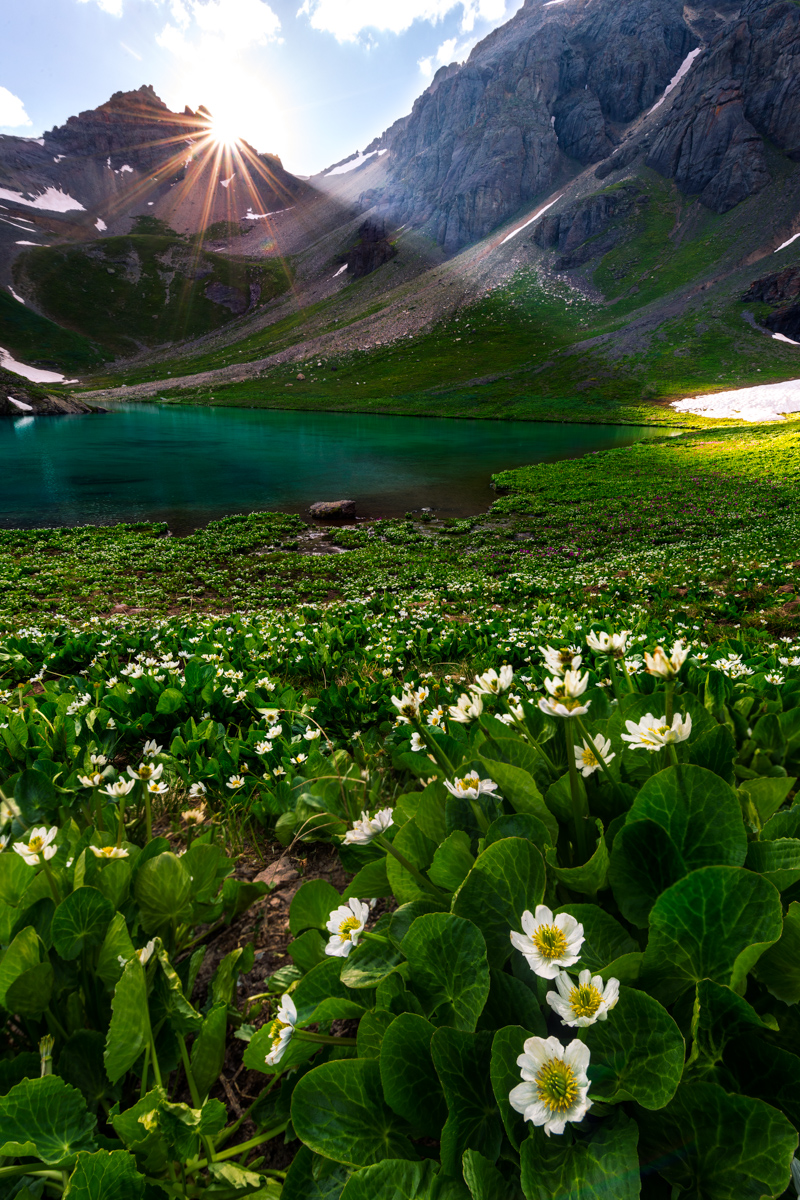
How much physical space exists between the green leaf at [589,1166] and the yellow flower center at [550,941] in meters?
0.27

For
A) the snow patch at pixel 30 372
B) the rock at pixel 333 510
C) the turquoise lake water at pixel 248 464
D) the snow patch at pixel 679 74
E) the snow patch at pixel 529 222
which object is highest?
the snow patch at pixel 679 74

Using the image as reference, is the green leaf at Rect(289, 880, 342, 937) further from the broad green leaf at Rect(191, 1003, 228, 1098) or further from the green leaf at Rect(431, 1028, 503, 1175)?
the green leaf at Rect(431, 1028, 503, 1175)

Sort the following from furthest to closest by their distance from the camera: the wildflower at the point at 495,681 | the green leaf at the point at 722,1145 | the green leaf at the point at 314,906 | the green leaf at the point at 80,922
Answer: the wildflower at the point at 495,681, the green leaf at the point at 314,906, the green leaf at the point at 80,922, the green leaf at the point at 722,1145

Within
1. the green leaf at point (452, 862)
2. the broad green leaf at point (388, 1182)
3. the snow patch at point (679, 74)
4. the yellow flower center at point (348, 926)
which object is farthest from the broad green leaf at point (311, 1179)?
the snow patch at point (679, 74)

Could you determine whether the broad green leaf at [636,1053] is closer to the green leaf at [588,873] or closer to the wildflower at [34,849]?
the green leaf at [588,873]

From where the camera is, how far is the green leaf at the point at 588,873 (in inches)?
54.9

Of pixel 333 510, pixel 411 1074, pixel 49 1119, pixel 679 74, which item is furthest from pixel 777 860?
pixel 679 74

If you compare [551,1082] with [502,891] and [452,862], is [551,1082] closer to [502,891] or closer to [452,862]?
[502,891]

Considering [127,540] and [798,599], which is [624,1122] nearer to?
[798,599]

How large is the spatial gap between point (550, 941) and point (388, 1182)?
1.79 ft

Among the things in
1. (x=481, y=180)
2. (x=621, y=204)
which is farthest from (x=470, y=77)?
(x=621, y=204)

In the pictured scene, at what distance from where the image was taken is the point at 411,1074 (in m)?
1.17

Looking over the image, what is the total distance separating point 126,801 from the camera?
2711mm

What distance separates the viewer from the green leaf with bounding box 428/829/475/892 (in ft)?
5.03
